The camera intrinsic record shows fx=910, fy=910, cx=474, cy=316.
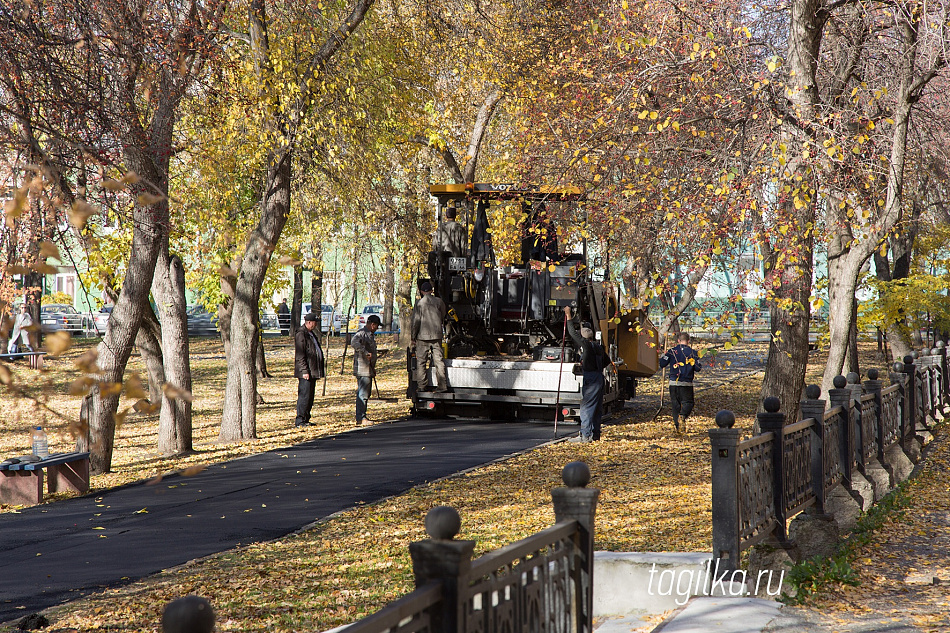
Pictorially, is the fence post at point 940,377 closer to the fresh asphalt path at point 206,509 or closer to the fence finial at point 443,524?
the fresh asphalt path at point 206,509

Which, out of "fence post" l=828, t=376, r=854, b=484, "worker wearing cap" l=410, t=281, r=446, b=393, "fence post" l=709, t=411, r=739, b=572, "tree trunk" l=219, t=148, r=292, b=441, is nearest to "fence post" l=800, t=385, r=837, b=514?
"fence post" l=828, t=376, r=854, b=484

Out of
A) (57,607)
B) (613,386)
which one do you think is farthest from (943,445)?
(57,607)

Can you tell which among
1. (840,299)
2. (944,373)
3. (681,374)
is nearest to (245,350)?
(681,374)

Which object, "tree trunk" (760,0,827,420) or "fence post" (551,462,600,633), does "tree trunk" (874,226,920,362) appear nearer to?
"tree trunk" (760,0,827,420)

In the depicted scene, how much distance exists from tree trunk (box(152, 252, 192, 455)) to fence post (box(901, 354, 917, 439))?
9718 millimetres

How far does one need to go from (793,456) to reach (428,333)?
31.5 ft

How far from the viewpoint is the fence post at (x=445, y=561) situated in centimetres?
292

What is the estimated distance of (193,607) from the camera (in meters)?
2.12

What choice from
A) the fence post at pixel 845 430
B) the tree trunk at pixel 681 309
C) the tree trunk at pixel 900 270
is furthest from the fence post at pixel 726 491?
the tree trunk at pixel 900 270

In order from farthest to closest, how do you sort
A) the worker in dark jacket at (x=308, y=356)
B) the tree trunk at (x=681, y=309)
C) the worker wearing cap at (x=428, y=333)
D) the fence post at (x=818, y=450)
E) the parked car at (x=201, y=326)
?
1. the parked car at (x=201, y=326)
2. the worker wearing cap at (x=428, y=333)
3. the worker in dark jacket at (x=308, y=356)
4. the tree trunk at (x=681, y=309)
5. the fence post at (x=818, y=450)

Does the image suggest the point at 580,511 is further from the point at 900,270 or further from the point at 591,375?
the point at 900,270

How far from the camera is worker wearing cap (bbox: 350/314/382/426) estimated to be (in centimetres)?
1605

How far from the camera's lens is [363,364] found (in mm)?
15961

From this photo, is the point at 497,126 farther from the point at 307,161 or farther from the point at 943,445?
the point at 943,445
